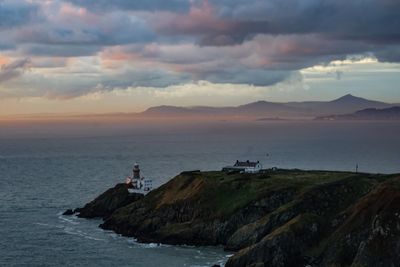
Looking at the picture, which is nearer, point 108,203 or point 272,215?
point 272,215

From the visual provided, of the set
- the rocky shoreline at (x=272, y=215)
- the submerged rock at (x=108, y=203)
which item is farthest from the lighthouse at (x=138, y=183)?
the rocky shoreline at (x=272, y=215)

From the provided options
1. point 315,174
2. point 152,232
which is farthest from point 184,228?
point 315,174

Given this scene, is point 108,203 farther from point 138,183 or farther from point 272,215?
point 272,215

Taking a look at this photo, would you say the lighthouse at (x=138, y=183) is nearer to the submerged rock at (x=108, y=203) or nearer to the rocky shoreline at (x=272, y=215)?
the submerged rock at (x=108, y=203)

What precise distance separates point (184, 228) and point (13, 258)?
1122 inches

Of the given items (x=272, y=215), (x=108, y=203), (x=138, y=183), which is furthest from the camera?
(x=138, y=183)

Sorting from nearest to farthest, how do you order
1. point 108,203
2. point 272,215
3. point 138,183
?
point 272,215 < point 108,203 < point 138,183

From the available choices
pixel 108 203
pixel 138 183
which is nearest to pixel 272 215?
pixel 108 203

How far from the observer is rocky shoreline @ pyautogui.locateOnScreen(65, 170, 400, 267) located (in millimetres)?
79750

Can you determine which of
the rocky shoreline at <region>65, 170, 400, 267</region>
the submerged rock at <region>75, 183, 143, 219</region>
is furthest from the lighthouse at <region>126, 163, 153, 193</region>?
the rocky shoreline at <region>65, 170, 400, 267</region>

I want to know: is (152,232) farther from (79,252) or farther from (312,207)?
(312,207)

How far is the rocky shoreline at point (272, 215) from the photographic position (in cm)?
7975

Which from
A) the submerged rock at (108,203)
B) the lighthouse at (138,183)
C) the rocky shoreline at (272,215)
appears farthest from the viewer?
the lighthouse at (138,183)

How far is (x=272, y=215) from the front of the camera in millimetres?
96062
